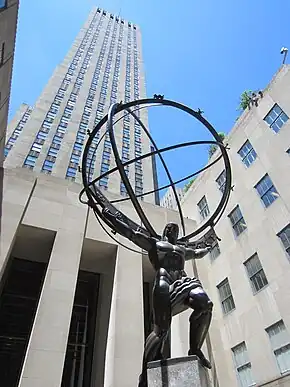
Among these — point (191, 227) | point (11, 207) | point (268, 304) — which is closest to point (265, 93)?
point (191, 227)

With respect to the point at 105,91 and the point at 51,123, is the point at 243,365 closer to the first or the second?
the point at 51,123

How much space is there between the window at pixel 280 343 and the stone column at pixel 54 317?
8.37 meters

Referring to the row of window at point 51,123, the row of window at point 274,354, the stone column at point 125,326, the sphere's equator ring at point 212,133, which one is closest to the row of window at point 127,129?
the row of window at point 51,123

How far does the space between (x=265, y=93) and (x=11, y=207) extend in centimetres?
1521

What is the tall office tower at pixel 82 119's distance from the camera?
42312mm

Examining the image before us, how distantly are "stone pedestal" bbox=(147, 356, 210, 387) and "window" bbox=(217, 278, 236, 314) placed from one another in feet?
41.2

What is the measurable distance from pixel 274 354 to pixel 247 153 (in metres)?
10.5

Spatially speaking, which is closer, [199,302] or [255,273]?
[199,302]

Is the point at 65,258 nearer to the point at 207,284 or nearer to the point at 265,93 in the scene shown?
the point at 207,284

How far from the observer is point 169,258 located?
5250mm

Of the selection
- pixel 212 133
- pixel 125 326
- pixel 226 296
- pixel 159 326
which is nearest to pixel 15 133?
pixel 125 326

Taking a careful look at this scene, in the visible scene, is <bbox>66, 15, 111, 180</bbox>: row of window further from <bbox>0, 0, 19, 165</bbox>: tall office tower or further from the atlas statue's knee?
the atlas statue's knee

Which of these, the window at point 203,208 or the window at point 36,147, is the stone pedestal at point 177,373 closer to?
the window at point 203,208

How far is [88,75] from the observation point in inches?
2486
